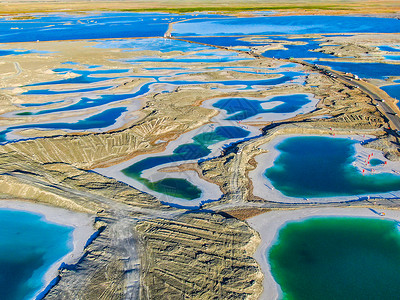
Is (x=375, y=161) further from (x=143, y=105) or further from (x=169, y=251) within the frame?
(x=143, y=105)

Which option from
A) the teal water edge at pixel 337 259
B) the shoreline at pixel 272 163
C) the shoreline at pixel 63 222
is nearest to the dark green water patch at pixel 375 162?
the shoreline at pixel 272 163

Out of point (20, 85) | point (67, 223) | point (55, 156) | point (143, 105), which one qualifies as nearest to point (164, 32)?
point (20, 85)

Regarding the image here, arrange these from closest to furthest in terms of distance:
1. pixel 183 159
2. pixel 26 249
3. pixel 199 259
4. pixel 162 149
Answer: pixel 199 259 → pixel 26 249 → pixel 183 159 → pixel 162 149

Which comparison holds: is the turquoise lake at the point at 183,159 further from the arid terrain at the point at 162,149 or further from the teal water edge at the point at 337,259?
the teal water edge at the point at 337,259

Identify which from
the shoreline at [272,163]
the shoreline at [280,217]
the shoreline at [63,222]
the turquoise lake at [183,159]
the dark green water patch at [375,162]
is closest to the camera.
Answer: the shoreline at [63,222]

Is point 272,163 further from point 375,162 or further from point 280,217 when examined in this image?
point 375,162

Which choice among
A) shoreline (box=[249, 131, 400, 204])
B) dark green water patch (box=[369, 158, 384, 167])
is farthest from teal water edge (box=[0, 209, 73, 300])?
dark green water patch (box=[369, 158, 384, 167])

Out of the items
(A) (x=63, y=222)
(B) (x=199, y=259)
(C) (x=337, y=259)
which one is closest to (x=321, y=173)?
(C) (x=337, y=259)
